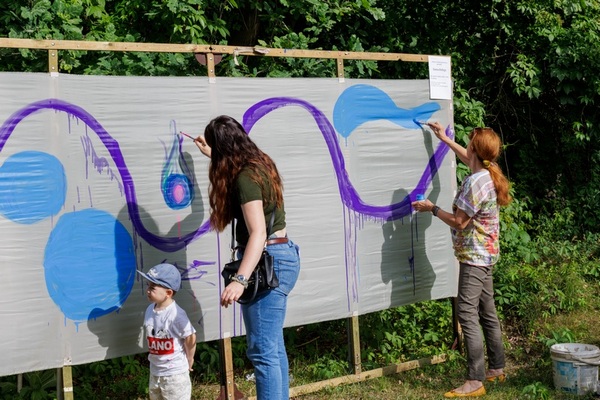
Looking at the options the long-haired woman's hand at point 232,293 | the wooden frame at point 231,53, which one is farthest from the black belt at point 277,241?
the wooden frame at point 231,53

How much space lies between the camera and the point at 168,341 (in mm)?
4031

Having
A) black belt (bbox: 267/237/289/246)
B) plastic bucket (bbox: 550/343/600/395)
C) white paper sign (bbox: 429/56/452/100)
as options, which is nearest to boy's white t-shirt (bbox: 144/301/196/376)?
black belt (bbox: 267/237/289/246)

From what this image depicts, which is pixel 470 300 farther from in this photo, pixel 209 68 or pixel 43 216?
pixel 43 216

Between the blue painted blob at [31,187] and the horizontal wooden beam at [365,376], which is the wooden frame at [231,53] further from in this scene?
the blue painted blob at [31,187]

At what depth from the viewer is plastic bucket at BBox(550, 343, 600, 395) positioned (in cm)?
493

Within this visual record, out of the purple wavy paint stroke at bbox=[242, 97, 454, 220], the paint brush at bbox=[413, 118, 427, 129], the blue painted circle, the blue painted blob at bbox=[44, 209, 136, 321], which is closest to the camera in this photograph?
the blue painted blob at bbox=[44, 209, 136, 321]

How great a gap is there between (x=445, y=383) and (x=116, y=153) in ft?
9.36

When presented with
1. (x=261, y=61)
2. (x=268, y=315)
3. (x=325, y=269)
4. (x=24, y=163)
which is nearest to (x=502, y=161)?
(x=261, y=61)

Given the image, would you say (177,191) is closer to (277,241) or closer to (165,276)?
(165,276)

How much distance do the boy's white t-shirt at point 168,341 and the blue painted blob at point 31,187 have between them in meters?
0.83

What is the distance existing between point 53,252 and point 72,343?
1.70 ft

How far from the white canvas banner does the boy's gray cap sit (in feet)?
0.82

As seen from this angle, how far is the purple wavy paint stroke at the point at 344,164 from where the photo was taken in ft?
15.7

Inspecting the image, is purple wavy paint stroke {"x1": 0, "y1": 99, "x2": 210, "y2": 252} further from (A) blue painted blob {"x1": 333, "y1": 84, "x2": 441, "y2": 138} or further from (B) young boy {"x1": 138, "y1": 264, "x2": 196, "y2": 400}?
(A) blue painted blob {"x1": 333, "y1": 84, "x2": 441, "y2": 138}
